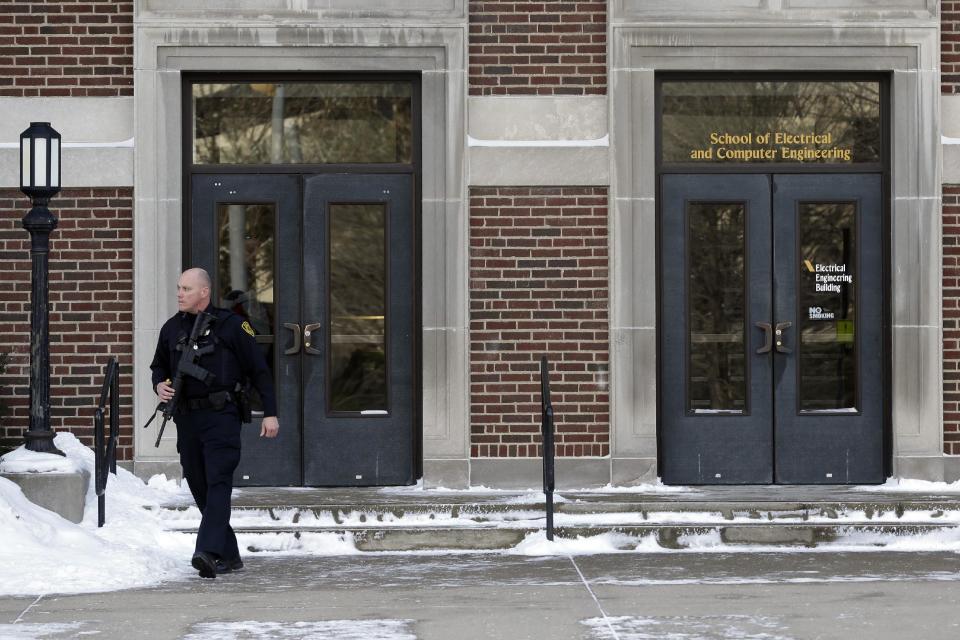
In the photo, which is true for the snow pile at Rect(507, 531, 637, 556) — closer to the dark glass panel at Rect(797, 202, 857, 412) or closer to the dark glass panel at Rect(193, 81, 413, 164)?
the dark glass panel at Rect(797, 202, 857, 412)

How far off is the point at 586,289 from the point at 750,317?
4.50 feet

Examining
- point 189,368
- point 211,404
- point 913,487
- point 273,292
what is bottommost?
point 913,487

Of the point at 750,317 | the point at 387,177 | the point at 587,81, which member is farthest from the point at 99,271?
the point at 750,317

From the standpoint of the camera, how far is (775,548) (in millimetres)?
10695

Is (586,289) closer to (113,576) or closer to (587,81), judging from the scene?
(587,81)

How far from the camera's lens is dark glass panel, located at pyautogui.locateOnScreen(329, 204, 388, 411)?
41.4 feet

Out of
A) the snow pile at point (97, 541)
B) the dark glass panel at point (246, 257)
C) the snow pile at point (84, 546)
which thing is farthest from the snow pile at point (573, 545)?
the dark glass panel at point (246, 257)

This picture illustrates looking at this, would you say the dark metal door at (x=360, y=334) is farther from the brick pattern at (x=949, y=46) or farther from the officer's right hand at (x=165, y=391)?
the brick pattern at (x=949, y=46)

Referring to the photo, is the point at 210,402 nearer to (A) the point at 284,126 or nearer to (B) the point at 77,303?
(B) the point at 77,303

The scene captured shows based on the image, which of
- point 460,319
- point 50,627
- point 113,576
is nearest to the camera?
point 50,627

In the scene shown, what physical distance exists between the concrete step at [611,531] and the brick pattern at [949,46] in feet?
12.4

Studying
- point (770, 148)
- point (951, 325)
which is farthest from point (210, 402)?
point (951, 325)

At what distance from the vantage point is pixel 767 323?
12680 millimetres

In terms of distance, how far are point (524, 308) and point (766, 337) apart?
1979mm
